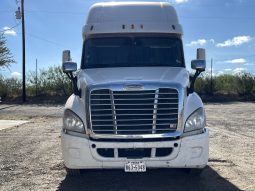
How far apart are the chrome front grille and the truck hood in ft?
0.81

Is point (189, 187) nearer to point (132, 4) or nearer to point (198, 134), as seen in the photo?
point (198, 134)

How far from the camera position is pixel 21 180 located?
8031 mm

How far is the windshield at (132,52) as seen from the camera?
28.3 ft

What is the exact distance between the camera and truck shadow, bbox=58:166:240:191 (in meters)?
7.42

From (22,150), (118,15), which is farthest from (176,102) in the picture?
(22,150)

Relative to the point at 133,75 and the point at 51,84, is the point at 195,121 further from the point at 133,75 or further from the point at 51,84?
the point at 51,84

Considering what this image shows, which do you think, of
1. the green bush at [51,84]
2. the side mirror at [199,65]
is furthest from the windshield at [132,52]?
the green bush at [51,84]

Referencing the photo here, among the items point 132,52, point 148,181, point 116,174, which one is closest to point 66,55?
point 132,52

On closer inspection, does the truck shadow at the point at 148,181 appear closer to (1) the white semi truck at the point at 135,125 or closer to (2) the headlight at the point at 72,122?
(1) the white semi truck at the point at 135,125

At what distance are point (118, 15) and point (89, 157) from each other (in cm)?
344

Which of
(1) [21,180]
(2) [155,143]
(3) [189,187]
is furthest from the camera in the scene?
(1) [21,180]

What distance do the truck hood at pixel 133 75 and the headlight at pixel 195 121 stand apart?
0.50 meters

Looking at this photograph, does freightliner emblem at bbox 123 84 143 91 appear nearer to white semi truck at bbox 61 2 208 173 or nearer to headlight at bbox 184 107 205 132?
white semi truck at bbox 61 2 208 173

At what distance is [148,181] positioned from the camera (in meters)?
7.88
